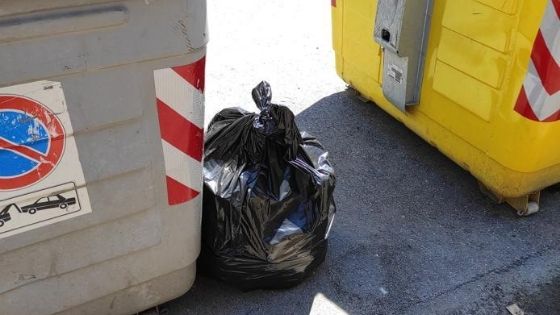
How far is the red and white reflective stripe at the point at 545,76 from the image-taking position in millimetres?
1982

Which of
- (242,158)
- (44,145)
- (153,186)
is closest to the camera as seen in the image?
(44,145)

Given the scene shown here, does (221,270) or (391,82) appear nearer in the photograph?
(221,270)

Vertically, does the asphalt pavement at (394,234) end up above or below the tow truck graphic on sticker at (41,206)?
below

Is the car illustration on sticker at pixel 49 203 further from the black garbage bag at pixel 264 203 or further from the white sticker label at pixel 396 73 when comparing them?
the white sticker label at pixel 396 73

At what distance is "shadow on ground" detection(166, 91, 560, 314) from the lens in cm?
213

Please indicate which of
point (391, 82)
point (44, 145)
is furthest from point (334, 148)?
point (44, 145)

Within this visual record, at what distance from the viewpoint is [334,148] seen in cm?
297

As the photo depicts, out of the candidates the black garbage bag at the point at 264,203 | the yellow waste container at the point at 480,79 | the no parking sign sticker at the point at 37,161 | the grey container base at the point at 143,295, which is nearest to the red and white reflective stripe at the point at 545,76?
the yellow waste container at the point at 480,79

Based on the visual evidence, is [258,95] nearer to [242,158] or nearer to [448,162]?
[242,158]

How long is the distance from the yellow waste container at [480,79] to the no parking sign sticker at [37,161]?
1.57m

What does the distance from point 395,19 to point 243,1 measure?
227cm

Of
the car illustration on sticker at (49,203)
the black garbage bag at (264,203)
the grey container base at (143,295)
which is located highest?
the car illustration on sticker at (49,203)

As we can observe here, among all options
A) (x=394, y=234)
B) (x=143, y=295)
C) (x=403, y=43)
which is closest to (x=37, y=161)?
(x=143, y=295)

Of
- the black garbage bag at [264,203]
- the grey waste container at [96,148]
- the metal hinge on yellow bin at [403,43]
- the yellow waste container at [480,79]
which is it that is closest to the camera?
the grey waste container at [96,148]
